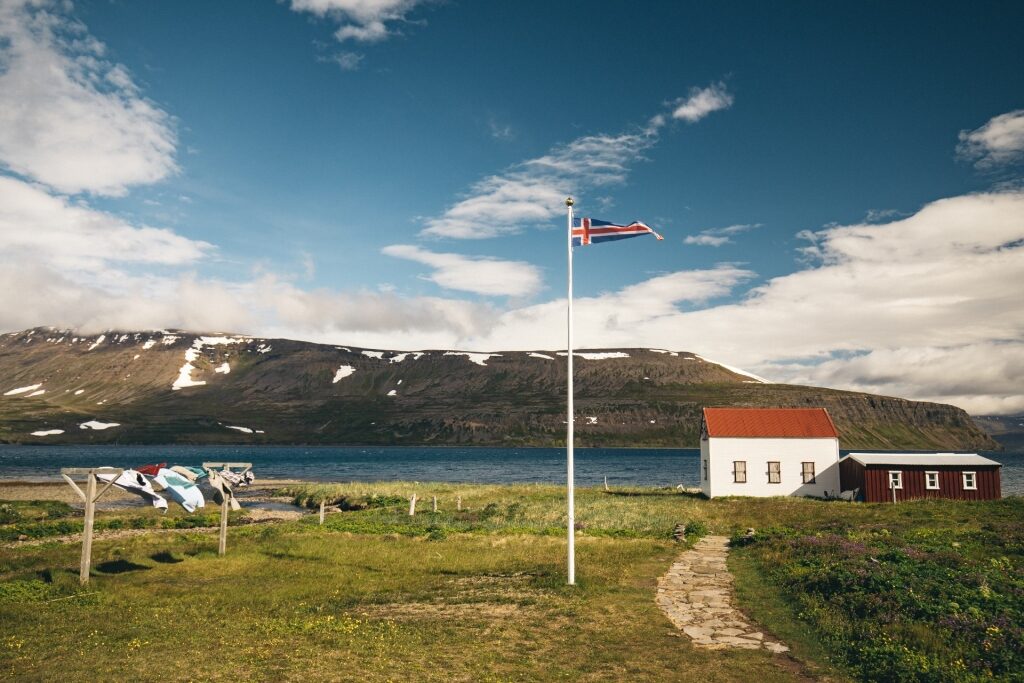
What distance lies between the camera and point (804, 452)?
5438 centimetres

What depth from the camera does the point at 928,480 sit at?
49062 millimetres

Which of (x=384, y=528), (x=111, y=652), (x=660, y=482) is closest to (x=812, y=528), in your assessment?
(x=384, y=528)

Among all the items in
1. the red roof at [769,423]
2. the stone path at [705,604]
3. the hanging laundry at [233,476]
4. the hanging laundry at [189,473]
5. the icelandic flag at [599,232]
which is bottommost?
the stone path at [705,604]

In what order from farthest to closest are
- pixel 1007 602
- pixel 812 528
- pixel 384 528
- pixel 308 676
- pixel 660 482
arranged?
1. pixel 660 482
2. pixel 384 528
3. pixel 812 528
4. pixel 1007 602
5. pixel 308 676

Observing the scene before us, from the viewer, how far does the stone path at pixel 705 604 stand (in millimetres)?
15074

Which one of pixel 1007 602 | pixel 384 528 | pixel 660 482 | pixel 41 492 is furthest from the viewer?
pixel 660 482

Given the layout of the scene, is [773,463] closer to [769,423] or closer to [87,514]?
[769,423]

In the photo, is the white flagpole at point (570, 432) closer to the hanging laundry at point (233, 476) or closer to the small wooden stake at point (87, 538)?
the small wooden stake at point (87, 538)

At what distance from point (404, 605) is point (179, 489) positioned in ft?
40.1

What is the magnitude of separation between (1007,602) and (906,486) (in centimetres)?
3847

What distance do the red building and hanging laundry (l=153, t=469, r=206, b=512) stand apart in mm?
45534

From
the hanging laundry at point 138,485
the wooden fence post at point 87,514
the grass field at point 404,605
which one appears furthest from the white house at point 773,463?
the wooden fence post at point 87,514

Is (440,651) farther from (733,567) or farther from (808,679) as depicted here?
(733,567)

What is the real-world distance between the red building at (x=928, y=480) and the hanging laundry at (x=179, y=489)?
45534mm
